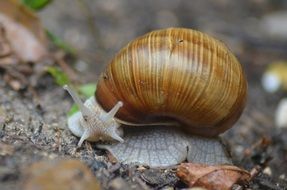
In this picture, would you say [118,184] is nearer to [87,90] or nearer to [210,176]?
[210,176]

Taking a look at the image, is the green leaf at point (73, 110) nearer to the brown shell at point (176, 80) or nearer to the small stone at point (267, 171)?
the brown shell at point (176, 80)

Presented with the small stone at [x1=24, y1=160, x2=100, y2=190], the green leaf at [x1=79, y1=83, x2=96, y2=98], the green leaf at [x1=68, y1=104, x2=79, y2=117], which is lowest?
the small stone at [x1=24, y1=160, x2=100, y2=190]

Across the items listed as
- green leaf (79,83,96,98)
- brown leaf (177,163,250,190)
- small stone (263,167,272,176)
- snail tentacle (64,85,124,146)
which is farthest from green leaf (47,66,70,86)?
small stone (263,167,272,176)

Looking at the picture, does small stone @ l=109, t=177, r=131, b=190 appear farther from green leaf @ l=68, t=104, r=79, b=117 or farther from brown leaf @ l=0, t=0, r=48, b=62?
brown leaf @ l=0, t=0, r=48, b=62

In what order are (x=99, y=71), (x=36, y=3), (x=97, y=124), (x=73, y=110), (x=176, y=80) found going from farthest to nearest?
(x=99, y=71), (x=36, y=3), (x=73, y=110), (x=97, y=124), (x=176, y=80)

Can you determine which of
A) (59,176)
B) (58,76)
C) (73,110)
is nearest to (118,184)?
(59,176)

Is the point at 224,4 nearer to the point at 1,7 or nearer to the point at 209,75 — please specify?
the point at 1,7
